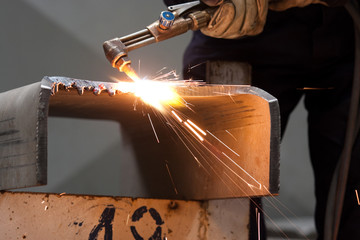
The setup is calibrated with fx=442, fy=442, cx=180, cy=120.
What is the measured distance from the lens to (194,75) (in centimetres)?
Answer: 139


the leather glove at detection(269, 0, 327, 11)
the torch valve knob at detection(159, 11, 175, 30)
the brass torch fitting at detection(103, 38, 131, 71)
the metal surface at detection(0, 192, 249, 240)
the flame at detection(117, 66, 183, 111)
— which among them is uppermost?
the leather glove at detection(269, 0, 327, 11)

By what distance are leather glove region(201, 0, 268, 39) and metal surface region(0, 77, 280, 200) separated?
0.74ft

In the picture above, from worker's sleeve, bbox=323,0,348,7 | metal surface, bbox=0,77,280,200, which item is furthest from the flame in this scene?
worker's sleeve, bbox=323,0,348,7

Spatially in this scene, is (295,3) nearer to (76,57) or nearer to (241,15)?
(241,15)

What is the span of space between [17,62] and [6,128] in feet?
5.19

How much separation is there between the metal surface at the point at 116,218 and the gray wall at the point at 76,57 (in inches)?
51.3

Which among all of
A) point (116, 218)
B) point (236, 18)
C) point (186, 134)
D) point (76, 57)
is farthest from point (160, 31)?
point (76, 57)

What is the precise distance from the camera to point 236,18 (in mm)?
1133

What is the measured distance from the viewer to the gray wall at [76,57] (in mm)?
2268

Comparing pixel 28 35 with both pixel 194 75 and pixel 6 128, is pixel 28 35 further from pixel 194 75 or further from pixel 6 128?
pixel 6 128

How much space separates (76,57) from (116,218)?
5.44ft

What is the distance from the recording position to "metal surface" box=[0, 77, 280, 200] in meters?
0.76

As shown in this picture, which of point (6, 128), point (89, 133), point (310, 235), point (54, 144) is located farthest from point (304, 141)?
point (6, 128)

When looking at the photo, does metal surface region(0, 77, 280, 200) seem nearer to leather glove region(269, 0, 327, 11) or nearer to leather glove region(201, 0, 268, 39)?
leather glove region(201, 0, 268, 39)
